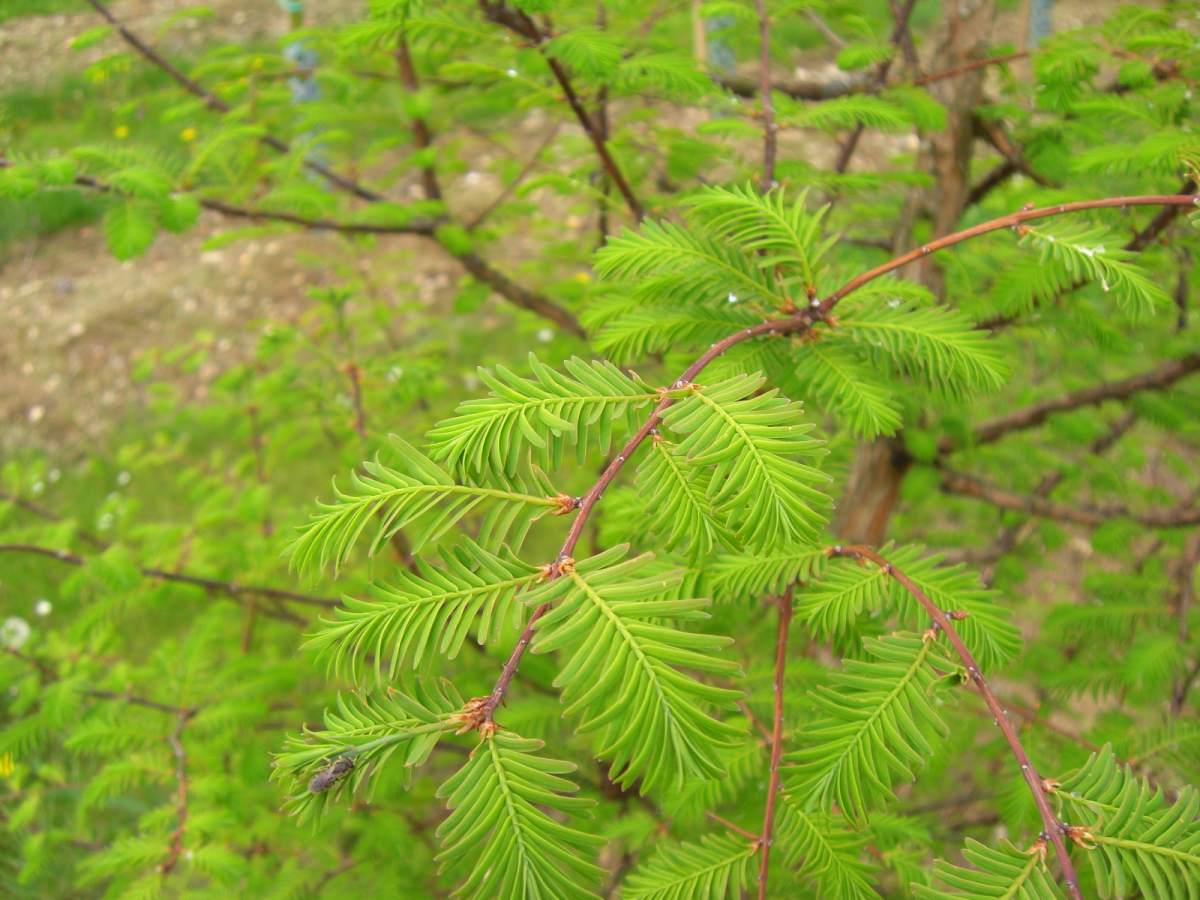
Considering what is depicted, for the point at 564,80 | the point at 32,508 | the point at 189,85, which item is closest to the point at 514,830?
the point at 564,80

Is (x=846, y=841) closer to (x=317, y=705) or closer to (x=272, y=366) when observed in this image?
(x=317, y=705)

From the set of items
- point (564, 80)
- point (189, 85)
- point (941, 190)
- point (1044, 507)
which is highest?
point (564, 80)

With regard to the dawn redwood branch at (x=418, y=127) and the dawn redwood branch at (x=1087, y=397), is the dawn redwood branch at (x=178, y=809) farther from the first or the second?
the dawn redwood branch at (x=1087, y=397)

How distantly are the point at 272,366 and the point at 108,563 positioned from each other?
225 cm

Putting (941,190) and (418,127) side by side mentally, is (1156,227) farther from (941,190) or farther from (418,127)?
(418,127)

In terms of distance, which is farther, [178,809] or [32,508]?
[32,508]

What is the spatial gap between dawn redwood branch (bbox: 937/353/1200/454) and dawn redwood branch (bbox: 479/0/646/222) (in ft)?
3.20

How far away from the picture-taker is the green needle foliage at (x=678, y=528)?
55 centimetres

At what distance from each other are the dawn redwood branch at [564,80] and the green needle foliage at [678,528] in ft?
0.05

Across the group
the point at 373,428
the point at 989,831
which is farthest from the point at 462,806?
the point at 989,831

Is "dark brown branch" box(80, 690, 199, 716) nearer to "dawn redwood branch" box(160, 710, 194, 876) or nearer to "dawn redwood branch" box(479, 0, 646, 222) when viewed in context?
"dawn redwood branch" box(160, 710, 194, 876)

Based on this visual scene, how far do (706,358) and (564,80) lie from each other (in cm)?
75

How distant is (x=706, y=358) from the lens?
65 centimetres

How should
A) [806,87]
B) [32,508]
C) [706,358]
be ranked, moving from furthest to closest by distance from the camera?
[32,508]
[806,87]
[706,358]
